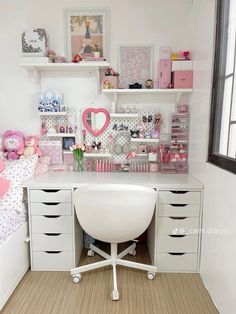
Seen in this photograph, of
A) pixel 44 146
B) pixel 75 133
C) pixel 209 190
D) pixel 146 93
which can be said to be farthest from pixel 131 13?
pixel 209 190

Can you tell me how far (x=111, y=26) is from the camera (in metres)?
2.33

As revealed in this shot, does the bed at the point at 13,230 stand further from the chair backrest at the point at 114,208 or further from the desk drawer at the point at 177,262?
the desk drawer at the point at 177,262

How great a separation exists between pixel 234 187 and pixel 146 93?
52.6 inches

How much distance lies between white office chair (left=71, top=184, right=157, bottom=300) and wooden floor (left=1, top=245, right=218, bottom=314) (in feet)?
0.43

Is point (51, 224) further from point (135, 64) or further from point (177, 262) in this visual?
point (135, 64)

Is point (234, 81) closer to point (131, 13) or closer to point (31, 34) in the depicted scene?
point (131, 13)

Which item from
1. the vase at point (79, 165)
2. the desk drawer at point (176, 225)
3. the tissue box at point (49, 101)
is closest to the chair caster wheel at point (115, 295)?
the desk drawer at point (176, 225)

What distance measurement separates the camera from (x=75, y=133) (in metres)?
2.42

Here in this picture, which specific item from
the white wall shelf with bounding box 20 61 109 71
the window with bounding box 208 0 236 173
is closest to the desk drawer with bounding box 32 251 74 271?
the window with bounding box 208 0 236 173

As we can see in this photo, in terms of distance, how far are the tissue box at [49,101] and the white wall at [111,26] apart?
6.6 inches

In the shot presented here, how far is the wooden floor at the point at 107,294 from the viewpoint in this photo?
1592 millimetres

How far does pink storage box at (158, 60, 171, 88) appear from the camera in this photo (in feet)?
7.41

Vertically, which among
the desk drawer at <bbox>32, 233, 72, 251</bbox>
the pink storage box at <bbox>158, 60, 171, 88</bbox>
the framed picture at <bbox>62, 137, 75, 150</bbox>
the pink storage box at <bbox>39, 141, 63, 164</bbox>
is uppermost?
Result: the pink storage box at <bbox>158, 60, 171, 88</bbox>

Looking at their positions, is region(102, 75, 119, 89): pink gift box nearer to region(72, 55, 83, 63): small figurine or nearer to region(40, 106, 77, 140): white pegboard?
region(72, 55, 83, 63): small figurine
